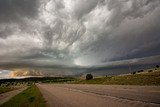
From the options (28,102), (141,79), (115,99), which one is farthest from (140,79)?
(115,99)

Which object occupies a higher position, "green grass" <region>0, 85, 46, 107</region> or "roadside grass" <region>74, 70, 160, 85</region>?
"roadside grass" <region>74, 70, 160, 85</region>

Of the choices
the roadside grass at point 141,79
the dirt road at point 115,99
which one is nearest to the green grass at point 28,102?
the dirt road at point 115,99

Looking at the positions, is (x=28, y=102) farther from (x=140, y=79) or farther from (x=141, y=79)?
(x=140, y=79)

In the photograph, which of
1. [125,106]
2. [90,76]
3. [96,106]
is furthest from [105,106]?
[90,76]

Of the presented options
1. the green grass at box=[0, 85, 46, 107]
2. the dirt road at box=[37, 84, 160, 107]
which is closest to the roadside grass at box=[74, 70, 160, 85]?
the dirt road at box=[37, 84, 160, 107]

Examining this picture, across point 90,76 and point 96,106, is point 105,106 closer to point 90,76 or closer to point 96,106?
point 96,106

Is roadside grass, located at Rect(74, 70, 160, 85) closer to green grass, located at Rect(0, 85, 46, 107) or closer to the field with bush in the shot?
the field with bush

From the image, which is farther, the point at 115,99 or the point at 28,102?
the point at 28,102

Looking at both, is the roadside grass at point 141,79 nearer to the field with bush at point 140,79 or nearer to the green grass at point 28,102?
the field with bush at point 140,79

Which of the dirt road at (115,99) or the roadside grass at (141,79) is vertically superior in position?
the roadside grass at (141,79)

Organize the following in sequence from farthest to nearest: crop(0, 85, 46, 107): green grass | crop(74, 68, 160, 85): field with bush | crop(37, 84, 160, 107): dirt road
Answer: crop(74, 68, 160, 85): field with bush → crop(0, 85, 46, 107): green grass → crop(37, 84, 160, 107): dirt road

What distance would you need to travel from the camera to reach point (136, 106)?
15.5 meters

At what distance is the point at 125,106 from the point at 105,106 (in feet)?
6.97

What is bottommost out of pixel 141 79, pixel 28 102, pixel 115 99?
pixel 115 99
